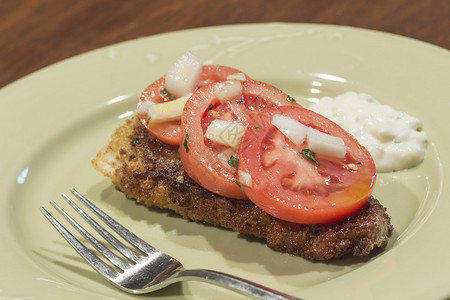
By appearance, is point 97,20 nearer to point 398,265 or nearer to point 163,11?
point 163,11

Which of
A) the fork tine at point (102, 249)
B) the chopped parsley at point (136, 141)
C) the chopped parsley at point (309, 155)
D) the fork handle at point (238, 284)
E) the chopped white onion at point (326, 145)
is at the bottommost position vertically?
the fork tine at point (102, 249)

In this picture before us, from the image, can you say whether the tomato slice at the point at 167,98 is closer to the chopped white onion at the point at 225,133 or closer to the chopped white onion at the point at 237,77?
the chopped white onion at the point at 237,77

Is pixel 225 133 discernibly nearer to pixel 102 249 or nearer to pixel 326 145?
pixel 326 145

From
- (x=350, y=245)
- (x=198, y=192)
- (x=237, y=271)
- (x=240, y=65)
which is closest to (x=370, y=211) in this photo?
(x=350, y=245)

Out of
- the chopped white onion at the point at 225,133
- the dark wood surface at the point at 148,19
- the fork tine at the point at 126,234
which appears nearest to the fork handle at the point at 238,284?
the fork tine at the point at 126,234

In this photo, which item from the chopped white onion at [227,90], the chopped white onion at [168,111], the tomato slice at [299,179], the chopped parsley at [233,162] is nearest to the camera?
the tomato slice at [299,179]

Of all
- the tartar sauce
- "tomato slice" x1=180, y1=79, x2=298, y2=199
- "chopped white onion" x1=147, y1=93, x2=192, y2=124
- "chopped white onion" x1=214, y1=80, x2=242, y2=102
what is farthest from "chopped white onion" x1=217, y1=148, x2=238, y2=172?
the tartar sauce

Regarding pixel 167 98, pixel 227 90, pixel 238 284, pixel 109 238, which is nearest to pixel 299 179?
pixel 238 284
